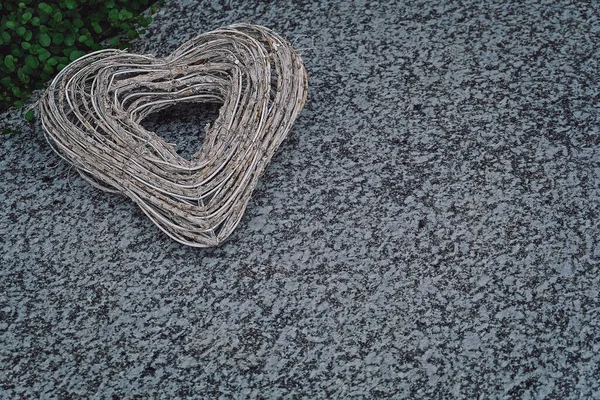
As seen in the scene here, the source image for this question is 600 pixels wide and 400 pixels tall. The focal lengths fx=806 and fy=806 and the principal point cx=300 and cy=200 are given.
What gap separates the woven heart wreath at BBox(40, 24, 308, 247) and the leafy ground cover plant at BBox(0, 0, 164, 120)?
0.21 m

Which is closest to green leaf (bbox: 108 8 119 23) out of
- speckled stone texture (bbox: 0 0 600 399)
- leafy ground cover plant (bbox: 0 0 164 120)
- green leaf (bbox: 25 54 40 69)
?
leafy ground cover plant (bbox: 0 0 164 120)

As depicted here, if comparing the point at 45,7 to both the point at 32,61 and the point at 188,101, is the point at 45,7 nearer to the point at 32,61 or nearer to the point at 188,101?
the point at 32,61

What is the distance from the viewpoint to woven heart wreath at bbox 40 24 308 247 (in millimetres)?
2033

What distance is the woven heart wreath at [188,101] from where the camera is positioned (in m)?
2.03

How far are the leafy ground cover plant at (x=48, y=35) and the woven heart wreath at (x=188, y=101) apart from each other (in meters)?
0.21

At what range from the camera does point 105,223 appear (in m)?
2.13

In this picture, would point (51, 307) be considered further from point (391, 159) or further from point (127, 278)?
point (391, 159)

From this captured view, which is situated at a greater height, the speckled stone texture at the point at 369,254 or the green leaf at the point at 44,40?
the green leaf at the point at 44,40

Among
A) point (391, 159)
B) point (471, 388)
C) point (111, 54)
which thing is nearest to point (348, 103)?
point (391, 159)

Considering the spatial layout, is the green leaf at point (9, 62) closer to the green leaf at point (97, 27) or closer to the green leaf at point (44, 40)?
the green leaf at point (44, 40)

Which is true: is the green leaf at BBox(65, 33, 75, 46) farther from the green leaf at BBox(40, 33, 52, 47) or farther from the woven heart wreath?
the woven heart wreath

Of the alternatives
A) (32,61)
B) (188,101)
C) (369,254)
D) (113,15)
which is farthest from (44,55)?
(369,254)

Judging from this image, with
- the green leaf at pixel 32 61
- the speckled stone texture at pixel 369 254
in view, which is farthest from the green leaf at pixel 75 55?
the speckled stone texture at pixel 369 254

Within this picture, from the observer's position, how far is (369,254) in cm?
200
